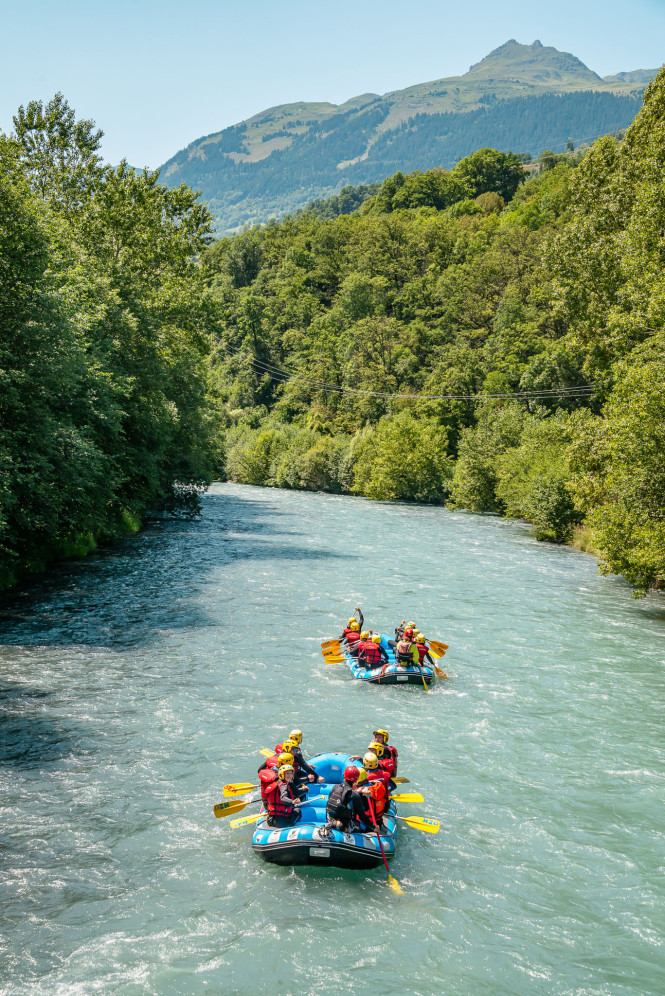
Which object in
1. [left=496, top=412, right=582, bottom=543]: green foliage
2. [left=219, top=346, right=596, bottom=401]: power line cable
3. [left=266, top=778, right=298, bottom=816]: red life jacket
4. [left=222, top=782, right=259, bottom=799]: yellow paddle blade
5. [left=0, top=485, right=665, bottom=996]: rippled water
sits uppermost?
[left=219, top=346, right=596, bottom=401]: power line cable

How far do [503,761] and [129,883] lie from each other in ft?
25.4

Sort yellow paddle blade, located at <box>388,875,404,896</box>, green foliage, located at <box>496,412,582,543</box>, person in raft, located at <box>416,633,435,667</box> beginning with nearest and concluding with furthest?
yellow paddle blade, located at <box>388,875,404,896</box>
person in raft, located at <box>416,633,435,667</box>
green foliage, located at <box>496,412,582,543</box>

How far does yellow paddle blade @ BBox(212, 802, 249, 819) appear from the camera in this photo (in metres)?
13.1

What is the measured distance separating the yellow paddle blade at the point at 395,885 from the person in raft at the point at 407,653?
329 inches

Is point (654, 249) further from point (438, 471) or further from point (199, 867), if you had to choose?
point (438, 471)

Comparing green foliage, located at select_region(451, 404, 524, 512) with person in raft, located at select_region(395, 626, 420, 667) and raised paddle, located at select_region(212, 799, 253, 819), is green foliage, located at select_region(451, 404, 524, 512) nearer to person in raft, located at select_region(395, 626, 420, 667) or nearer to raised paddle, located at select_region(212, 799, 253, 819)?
person in raft, located at select_region(395, 626, 420, 667)

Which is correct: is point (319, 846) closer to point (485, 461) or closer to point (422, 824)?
point (422, 824)

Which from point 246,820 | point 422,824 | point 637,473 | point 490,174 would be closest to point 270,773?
point 246,820

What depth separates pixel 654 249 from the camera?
90.1 ft

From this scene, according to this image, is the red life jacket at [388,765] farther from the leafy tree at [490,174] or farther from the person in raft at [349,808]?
the leafy tree at [490,174]

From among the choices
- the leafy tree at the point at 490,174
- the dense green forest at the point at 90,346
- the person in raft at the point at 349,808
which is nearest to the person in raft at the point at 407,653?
the person in raft at the point at 349,808

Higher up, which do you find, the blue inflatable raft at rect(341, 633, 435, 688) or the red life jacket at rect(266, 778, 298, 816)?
the red life jacket at rect(266, 778, 298, 816)

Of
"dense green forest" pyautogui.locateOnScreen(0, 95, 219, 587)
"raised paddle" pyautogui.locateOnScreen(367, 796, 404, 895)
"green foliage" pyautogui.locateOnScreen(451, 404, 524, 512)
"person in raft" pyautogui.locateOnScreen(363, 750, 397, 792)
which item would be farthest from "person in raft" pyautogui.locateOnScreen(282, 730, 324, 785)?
"green foliage" pyautogui.locateOnScreen(451, 404, 524, 512)

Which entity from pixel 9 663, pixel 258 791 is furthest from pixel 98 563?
pixel 258 791
